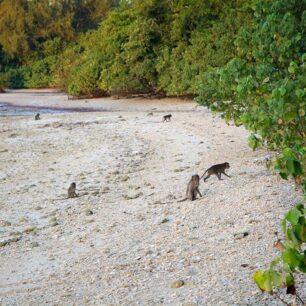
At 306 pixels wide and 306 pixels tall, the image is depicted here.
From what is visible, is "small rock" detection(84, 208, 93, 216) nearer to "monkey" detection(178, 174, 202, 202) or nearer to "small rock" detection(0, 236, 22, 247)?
"small rock" detection(0, 236, 22, 247)

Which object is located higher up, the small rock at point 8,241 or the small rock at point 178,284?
the small rock at point 178,284

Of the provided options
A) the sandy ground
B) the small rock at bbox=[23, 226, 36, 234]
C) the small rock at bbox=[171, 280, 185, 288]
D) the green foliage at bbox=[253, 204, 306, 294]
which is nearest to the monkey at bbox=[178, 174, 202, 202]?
the sandy ground

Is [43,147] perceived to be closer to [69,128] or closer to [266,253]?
[69,128]

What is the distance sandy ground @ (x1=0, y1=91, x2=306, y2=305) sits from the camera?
15.4ft

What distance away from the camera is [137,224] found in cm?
669

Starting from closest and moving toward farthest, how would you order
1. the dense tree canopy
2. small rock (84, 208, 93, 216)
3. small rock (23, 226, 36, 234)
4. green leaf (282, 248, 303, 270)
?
green leaf (282, 248, 303, 270)
the dense tree canopy
small rock (23, 226, 36, 234)
small rock (84, 208, 93, 216)

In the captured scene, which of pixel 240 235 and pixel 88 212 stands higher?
pixel 240 235

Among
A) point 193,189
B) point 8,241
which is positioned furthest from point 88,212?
point 193,189

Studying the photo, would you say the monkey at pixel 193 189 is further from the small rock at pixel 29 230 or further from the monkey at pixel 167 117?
the monkey at pixel 167 117

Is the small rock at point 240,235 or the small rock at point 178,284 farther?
the small rock at point 240,235

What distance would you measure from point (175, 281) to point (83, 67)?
26953 millimetres

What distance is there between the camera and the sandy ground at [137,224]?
470 centimetres

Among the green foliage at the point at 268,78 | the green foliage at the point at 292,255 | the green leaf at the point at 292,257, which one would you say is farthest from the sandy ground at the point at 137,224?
the green leaf at the point at 292,257

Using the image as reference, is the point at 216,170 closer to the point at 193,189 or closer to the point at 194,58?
the point at 193,189
